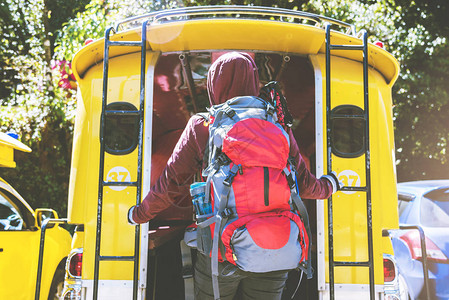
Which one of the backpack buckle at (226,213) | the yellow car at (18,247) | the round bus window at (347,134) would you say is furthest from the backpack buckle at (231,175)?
the yellow car at (18,247)

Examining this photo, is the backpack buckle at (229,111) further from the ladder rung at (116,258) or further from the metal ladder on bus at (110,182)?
the ladder rung at (116,258)

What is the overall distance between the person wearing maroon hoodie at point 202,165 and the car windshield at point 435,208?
4.29 meters

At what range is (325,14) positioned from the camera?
1050cm

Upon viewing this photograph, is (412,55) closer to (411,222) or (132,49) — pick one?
(411,222)

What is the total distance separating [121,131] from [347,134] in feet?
5.34

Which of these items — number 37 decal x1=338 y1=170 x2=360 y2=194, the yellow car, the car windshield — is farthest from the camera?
the car windshield

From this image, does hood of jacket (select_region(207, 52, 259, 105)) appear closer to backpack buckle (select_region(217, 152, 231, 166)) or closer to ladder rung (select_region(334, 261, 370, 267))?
backpack buckle (select_region(217, 152, 231, 166))

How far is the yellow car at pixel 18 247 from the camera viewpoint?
5.20 metres

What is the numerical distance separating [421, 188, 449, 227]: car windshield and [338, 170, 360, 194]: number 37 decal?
3462 millimetres

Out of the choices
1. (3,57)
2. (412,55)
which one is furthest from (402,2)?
(3,57)

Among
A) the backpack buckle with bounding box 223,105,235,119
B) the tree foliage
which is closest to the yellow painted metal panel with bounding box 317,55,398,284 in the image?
the backpack buckle with bounding box 223,105,235,119

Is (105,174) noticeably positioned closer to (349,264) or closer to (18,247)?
(349,264)

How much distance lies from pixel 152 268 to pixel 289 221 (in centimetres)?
229

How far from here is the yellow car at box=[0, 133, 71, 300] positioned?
17.1 ft
